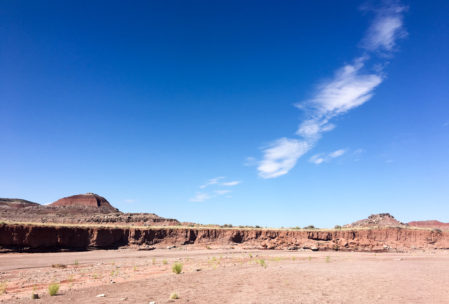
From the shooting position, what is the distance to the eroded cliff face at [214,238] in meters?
33.4

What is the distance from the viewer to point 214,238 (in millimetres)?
44969

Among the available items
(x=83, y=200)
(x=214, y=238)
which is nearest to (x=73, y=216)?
(x=83, y=200)

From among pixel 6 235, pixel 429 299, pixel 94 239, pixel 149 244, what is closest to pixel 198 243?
pixel 149 244

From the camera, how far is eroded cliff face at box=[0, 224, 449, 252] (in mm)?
33438

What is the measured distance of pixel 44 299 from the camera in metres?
10.7

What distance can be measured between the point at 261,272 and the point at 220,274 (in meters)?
2.30

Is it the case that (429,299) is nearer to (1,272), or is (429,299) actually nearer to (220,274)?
(220,274)

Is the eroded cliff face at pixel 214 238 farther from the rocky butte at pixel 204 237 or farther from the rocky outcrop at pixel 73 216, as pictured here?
the rocky outcrop at pixel 73 216

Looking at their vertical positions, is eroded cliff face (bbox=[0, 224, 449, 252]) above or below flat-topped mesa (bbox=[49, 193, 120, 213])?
below

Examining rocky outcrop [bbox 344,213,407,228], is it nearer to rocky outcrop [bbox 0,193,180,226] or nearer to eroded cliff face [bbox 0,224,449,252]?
eroded cliff face [bbox 0,224,449,252]

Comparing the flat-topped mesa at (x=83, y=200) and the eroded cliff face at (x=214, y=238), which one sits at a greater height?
the flat-topped mesa at (x=83, y=200)

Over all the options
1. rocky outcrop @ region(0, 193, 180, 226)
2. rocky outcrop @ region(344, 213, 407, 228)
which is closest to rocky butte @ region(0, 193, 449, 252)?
rocky outcrop @ region(0, 193, 180, 226)

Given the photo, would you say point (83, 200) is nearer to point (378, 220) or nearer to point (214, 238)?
point (214, 238)

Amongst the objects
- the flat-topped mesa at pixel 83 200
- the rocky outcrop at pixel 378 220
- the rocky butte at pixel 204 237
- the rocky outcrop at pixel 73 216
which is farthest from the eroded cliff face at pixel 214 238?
the flat-topped mesa at pixel 83 200
